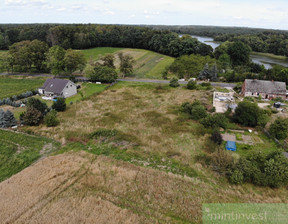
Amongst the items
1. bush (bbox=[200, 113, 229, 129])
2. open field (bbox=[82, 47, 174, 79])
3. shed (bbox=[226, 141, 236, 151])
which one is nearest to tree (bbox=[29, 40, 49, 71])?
open field (bbox=[82, 47, 174, 79])

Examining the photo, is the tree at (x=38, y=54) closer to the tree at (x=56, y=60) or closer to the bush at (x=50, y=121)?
the tree at (x=56, y=60)

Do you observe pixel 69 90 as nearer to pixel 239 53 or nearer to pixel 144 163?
pixel 144 163

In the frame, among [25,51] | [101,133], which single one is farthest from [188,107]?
[25,51]

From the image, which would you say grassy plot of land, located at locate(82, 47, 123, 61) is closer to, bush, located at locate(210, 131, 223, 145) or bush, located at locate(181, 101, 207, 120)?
bush, located at locate(181, 101, 207, 120)

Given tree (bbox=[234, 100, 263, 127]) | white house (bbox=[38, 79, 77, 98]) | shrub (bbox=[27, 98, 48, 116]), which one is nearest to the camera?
tree (bbox=[234, 100, 263, 127])

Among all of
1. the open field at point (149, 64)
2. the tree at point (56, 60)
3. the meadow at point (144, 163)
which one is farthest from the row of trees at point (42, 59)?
the meadow at point (144, 163)

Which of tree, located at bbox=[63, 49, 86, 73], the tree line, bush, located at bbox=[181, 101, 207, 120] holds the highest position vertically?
the tree line
